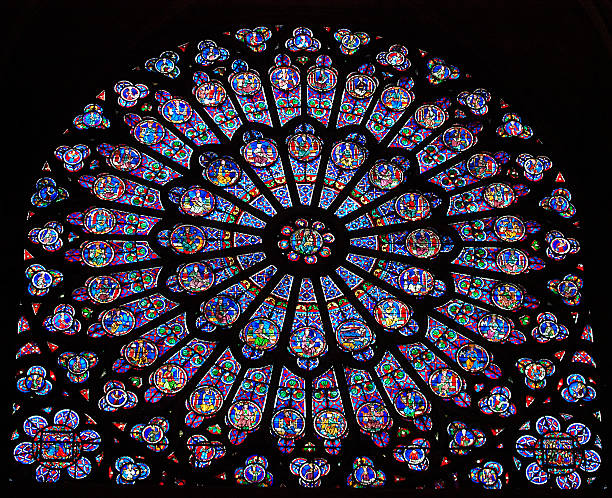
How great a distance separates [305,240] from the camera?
33.3 feet

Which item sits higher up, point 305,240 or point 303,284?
point 305,240

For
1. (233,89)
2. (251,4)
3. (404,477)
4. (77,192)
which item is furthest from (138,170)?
(404,477)

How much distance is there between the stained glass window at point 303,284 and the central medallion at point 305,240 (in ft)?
0.06

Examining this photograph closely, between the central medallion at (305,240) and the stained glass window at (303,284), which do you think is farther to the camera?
the central medallion at (305,240)

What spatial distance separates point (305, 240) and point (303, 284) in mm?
418

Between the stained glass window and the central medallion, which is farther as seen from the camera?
the central medallion

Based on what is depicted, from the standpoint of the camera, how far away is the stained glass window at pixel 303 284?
30.1ft

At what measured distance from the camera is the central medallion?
10086 millimetres

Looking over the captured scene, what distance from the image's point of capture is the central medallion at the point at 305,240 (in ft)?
33.1

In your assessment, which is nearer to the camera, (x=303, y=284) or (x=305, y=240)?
(x=303, y=284)

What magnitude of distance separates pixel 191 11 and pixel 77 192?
6.93ft

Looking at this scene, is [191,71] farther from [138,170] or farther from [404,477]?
[404,477]

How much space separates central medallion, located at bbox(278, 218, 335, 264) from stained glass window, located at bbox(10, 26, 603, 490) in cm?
2

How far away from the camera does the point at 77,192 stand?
10.2 meters
